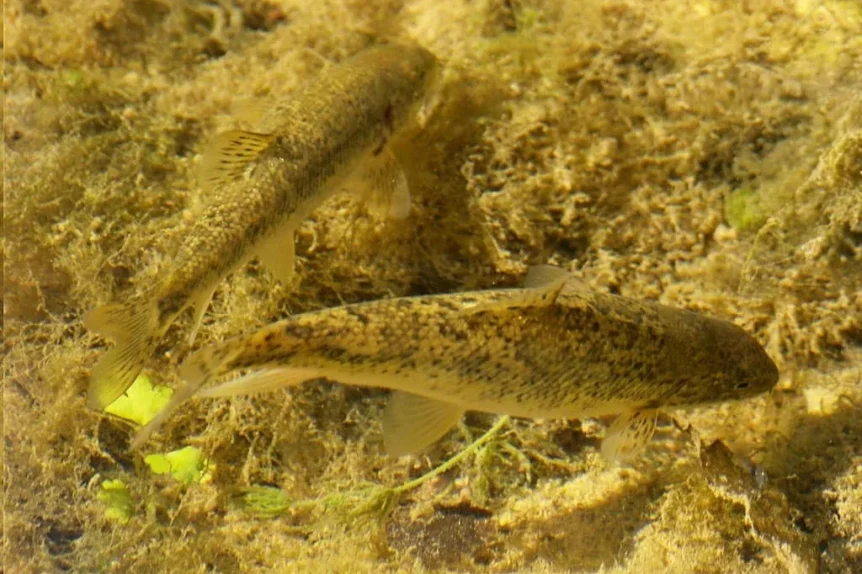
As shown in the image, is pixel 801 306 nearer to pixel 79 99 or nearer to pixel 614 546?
pixel 614 546

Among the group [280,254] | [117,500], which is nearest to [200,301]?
[280,254]

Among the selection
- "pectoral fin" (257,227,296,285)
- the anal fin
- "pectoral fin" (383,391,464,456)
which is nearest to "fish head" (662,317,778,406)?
"pectoral fin" (383,391,464,456)

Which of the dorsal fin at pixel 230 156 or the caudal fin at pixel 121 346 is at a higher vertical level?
the dorsal fin at pixel 230 156

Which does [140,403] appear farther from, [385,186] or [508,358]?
[508,358]

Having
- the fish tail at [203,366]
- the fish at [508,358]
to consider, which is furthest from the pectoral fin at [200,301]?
the fish tail at [203,366]

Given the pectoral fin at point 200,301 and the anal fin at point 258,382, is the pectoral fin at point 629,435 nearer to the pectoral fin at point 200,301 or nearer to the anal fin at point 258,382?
the anal fin at point 258,382

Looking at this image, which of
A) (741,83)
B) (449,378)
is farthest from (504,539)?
(741,83)

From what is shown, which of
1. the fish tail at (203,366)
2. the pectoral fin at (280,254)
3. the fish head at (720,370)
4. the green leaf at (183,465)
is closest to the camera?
the fish tail at (203,366)
